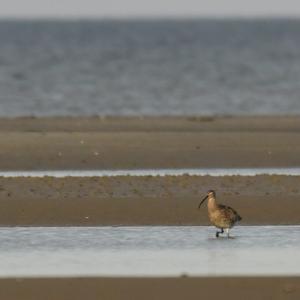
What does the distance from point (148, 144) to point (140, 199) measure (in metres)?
6.90

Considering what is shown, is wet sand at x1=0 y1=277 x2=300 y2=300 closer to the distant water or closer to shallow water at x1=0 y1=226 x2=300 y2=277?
shallow water at x1=0 y1=226 x2=300 y2=277

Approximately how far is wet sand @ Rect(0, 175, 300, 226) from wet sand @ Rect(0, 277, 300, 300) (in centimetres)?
387

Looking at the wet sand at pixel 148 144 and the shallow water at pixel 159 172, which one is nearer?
the shallow water at pixel 159 172

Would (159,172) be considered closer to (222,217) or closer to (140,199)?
(140,199)

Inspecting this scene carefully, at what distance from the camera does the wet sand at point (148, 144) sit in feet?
77.6

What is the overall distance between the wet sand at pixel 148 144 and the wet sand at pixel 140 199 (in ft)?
8.19

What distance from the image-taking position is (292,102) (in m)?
43.2

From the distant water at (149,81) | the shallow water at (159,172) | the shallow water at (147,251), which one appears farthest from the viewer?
the distant water at (149,81)

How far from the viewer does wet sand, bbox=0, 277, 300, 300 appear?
13.2 meters

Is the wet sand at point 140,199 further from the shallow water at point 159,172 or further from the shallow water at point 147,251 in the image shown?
the shallow water at point 159,172

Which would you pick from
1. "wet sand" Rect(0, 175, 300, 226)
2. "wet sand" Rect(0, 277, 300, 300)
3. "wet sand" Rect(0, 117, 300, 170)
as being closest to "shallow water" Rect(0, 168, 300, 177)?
"wet sand" Rect(0, 117, 300, 170)

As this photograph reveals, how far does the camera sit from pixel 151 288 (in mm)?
13453

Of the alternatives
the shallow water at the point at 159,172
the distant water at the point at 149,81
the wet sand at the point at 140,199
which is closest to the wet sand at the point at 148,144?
the shallow water at the point at 159,172

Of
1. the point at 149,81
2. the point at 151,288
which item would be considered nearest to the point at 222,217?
the point at 151,288
